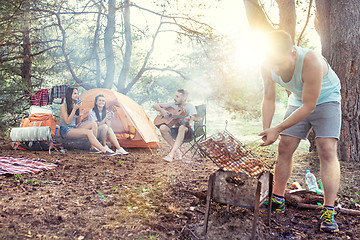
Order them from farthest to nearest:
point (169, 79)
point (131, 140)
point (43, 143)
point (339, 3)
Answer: point (169, 79), point (131, 140), point (43, 143), point (339, 3)

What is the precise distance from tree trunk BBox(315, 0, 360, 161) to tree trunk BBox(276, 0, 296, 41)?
65 centimetres

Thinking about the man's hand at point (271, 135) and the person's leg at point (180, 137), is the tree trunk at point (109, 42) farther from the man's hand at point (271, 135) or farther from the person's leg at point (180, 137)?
the man's hand at point (271, 135)

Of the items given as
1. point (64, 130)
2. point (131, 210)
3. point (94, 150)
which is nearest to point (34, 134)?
point (64, 130)

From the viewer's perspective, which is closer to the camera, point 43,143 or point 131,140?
point 43,143

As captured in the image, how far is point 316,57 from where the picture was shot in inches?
81.4

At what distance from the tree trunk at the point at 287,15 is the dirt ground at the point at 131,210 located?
2.86 metres

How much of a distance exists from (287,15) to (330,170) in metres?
3.85

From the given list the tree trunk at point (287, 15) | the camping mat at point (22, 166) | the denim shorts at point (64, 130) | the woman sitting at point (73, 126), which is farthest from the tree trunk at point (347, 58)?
the denim shorts at point (64, 130)

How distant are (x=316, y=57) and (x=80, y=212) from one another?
229cm

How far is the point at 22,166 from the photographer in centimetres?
381

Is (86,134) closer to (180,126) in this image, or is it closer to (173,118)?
(173,118)

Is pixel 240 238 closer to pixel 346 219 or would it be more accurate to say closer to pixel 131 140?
pixel 346 219

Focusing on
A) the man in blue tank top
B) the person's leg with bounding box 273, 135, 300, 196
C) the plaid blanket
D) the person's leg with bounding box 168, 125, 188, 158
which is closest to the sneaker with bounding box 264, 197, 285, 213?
the man in blue tank top

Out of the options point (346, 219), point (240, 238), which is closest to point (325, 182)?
point (346, 219)
